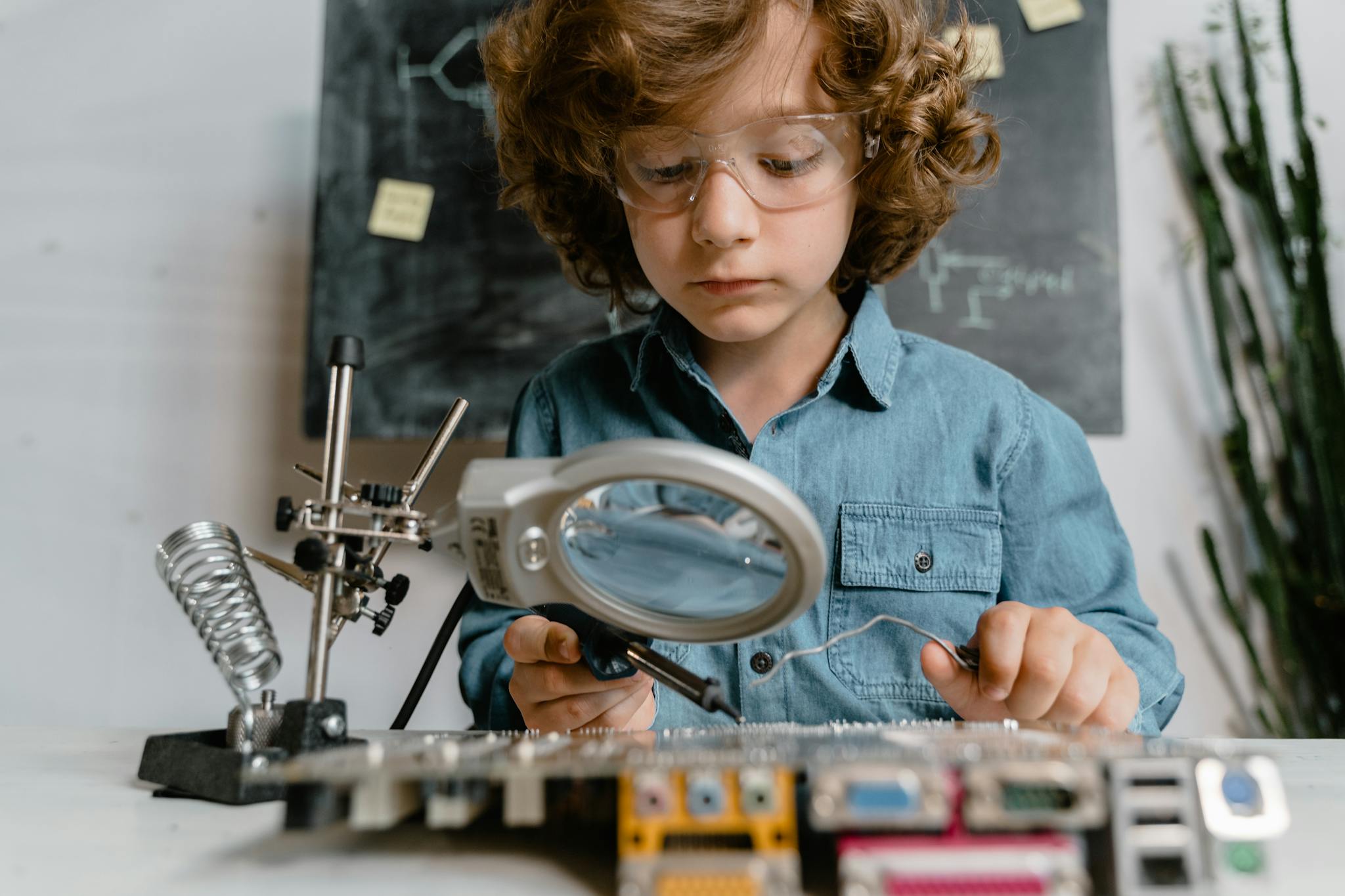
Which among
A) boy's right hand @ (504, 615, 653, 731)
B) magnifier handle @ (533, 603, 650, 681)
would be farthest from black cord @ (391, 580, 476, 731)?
magnifier handle @ (533, 603, 650, 681)

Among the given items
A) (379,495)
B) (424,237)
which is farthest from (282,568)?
(424,237)

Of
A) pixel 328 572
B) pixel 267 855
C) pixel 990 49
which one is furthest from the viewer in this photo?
pixel 990 49

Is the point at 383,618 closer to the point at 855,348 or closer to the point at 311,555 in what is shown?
the point at 311,555

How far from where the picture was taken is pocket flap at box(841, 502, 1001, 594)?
0.95 m

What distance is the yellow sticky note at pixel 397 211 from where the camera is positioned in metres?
1.62

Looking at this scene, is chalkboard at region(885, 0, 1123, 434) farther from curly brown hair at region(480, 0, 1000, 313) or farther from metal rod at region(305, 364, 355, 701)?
metal rod at region(305, 364, 355, 701)

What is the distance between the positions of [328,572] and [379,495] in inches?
2.1

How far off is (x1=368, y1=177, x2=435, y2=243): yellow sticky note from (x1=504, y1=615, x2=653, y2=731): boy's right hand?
3.62 feet

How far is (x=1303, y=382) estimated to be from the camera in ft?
5.31

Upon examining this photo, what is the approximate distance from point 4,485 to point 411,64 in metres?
1.07

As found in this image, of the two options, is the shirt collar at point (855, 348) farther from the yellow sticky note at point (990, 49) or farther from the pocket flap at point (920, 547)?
the yellow sticky note at point (990, 49)

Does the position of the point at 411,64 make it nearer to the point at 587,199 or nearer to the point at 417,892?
the point at 587,199

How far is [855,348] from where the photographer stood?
3.29 feet

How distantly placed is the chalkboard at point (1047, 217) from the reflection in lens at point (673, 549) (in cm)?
121
